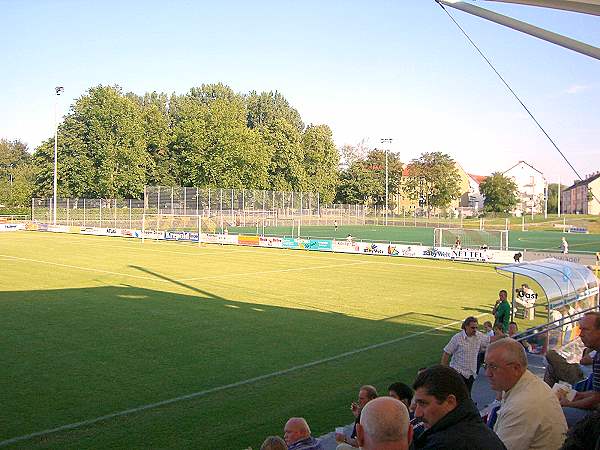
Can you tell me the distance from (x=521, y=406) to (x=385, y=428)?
1798 mm

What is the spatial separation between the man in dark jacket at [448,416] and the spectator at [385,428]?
0.60m

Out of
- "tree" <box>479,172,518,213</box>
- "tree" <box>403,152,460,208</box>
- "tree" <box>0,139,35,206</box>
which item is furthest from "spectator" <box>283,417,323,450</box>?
"tree" <box>403,152,460,208</box>

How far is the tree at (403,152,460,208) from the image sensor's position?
92.1 meters

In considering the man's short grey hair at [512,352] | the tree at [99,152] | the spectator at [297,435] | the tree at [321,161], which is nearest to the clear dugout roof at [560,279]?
the spectator at [297,435]

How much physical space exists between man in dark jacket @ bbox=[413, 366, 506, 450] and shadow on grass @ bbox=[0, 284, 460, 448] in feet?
16.9

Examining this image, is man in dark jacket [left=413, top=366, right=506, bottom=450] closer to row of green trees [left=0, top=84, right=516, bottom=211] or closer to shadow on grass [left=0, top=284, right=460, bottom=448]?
shadow on grass [left=0, top=284, right=460, bottom=448]

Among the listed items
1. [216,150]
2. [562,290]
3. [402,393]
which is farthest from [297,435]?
[216,150]

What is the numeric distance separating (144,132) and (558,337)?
7239cm

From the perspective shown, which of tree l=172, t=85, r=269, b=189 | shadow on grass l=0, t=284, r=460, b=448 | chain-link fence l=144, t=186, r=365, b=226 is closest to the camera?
shadow on grass l=0, t=284, r=460, b=448

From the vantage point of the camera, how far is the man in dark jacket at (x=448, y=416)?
10.8 ft

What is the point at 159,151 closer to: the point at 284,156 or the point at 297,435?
the point at 284,156

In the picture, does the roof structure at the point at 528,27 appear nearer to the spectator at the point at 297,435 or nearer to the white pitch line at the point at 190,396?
the spectator at the point at 297,435

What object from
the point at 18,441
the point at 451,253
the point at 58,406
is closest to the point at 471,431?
the point at 18,441

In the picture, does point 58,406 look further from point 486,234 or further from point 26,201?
point 26,201
